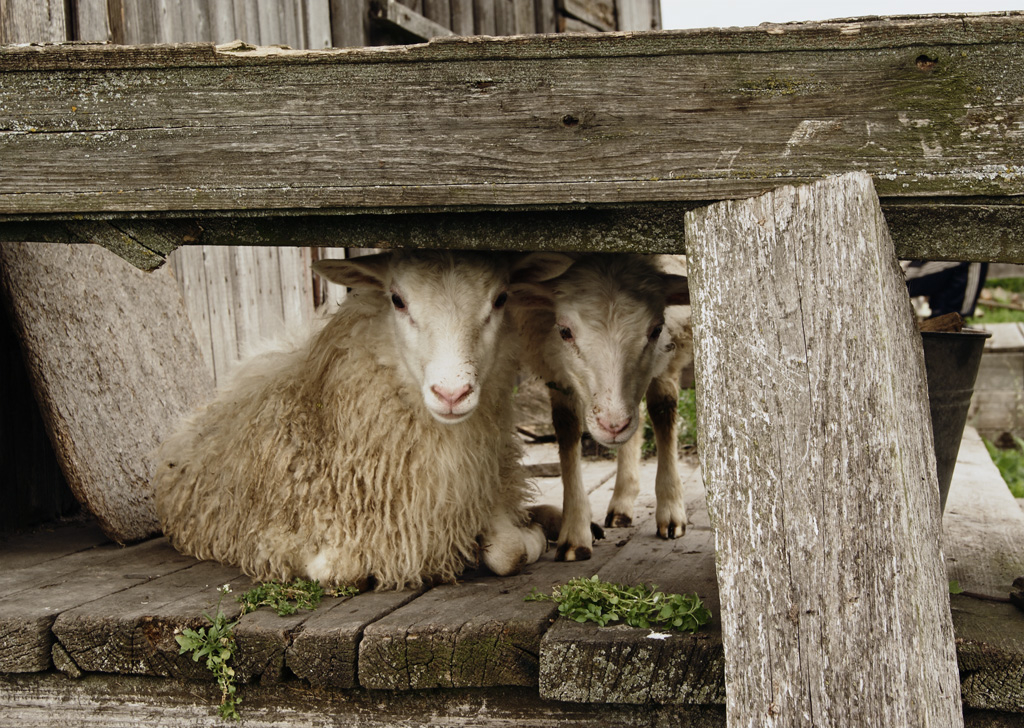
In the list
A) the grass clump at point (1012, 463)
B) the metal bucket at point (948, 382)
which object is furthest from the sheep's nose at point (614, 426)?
the grass clump at point (1012, 463)

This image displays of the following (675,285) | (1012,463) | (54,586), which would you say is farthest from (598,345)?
(1012,463)

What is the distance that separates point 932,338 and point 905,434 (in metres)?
1.69

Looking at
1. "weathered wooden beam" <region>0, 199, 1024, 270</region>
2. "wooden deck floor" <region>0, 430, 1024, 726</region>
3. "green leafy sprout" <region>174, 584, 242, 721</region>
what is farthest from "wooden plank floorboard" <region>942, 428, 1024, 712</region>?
"green leafy sprout" <region>174, 584, 242, 721</region>

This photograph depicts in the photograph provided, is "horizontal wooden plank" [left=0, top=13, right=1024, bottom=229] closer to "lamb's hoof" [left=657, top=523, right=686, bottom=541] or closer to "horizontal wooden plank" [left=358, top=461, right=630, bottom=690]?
"horizontal wooden plank" [left=358, top=461, right=630, bottom=690]

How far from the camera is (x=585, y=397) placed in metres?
3.07

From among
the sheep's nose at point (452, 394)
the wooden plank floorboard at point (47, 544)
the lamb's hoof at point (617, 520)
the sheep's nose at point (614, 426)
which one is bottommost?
the lamb's hoof at point (617, 520)

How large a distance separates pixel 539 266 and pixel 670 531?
1.36 m

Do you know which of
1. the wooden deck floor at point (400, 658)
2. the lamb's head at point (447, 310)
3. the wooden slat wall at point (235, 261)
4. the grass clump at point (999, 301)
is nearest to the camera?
the wooden deck floor at point (400, 658)

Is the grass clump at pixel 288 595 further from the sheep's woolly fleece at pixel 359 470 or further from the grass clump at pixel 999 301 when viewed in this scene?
the grass clump at pixel 999 301

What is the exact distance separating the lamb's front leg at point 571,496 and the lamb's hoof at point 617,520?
1.64 ft

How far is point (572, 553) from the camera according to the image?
3400 millimetres

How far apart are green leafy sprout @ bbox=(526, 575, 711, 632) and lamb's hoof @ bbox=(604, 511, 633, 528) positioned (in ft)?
4.59

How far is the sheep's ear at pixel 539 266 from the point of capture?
294 cm

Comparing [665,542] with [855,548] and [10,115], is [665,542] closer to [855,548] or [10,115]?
[855,548]
